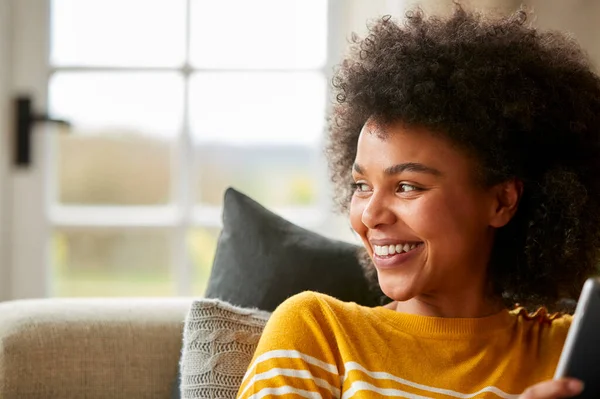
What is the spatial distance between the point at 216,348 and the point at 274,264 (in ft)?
0.81

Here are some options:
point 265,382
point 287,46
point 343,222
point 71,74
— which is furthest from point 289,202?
point 265,382

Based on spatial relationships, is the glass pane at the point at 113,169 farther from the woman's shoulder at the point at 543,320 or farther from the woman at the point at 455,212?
the woman's shoulder at the point at 543,320

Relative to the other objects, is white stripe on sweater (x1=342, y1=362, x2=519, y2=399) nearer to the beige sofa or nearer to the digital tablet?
the digital tablet

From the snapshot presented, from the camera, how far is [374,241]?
156cm

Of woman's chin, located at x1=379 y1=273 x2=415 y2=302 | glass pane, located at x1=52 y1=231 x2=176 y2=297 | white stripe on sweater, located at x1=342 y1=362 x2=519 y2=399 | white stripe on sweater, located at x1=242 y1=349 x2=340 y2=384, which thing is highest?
woman's chin, located at x1=379 y1=273 x2=415 y2=302

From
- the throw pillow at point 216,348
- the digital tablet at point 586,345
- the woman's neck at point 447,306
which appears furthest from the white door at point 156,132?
the digital tablet at point 586,345

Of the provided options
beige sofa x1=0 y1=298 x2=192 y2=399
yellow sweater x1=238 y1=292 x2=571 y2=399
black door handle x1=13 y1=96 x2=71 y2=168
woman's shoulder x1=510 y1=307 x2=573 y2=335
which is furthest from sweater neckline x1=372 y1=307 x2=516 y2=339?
black door handle x1=13 y1=96 x2=71 y2=168

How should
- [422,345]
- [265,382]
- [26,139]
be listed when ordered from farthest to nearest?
1. [26,139]
2. [422,345]
3. [265,382]

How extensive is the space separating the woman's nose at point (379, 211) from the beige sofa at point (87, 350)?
0.61 metres

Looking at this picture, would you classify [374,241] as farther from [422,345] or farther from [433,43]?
[433,43]

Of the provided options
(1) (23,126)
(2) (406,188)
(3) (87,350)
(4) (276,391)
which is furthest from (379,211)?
(1) (23,126)

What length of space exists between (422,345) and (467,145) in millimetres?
344

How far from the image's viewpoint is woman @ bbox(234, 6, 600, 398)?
153cm

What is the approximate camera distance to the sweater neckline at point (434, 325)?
1608 millimetres
